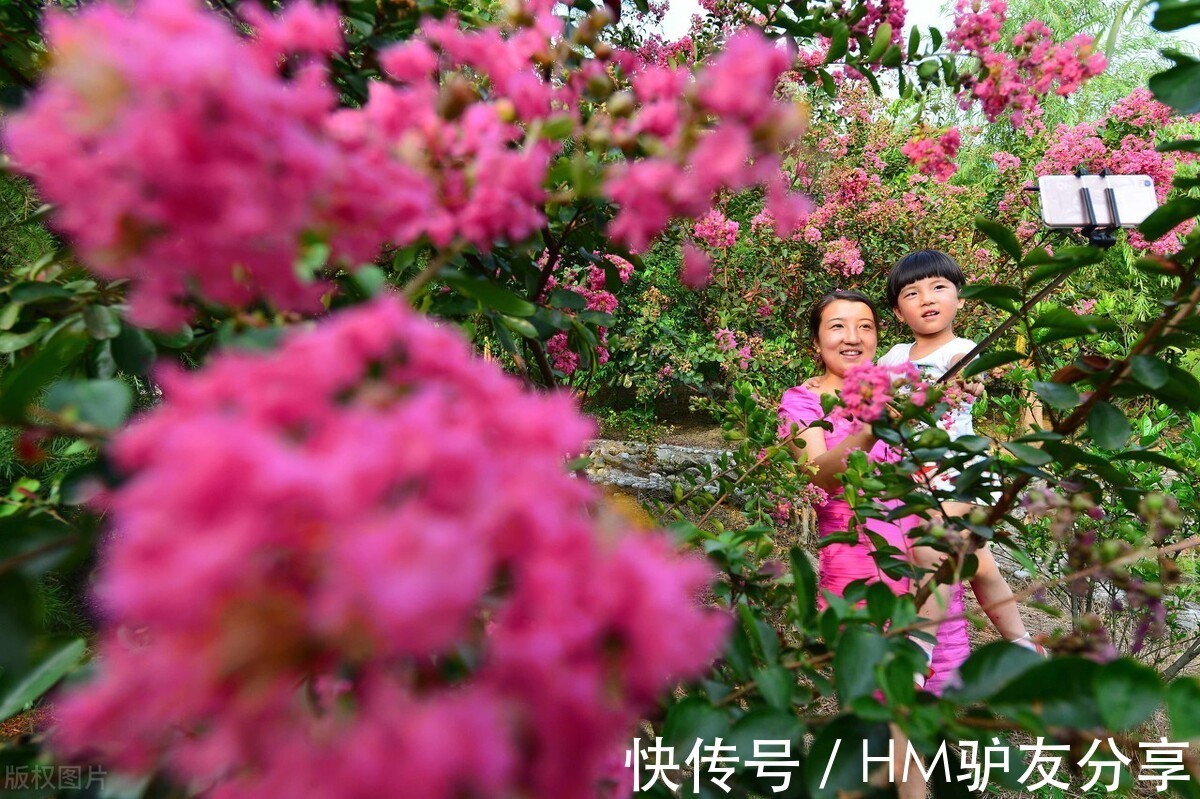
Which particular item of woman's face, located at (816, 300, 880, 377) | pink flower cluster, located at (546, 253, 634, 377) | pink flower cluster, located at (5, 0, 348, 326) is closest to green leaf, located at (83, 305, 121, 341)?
pink flower cluster, located at (5, 0, 348, 326)

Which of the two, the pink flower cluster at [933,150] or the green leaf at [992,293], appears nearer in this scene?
the green leaf at [992,293]

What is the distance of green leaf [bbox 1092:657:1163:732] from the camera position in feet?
1.59

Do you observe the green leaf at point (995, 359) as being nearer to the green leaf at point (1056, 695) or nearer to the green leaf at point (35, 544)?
the green leaf at point (1056, 695)

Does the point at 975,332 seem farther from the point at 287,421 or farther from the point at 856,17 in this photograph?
the point at 287,421

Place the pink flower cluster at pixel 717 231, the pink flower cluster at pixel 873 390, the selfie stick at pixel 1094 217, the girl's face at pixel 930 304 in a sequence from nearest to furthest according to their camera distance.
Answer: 1. the pink flower cluster at pixel 873 390
2. the selfie stick at pixel 1094 217
3. the girl's face at pixel 930 304
4. the pink flower cluster at pixel 717 231

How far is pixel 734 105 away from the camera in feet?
1.50

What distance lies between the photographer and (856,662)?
680 millimetres

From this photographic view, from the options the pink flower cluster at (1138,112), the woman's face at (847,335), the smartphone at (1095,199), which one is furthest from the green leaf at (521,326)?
the pink flower cluster at (1138,112)

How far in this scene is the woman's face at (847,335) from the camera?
236cm

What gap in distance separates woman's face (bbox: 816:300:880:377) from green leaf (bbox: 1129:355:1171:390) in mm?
1410

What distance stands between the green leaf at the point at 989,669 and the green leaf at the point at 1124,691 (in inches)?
3.1

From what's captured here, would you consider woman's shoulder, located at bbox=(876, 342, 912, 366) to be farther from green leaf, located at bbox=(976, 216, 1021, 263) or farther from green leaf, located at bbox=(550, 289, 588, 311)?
green leaf, located at bbox=(550, 289, 588, 311)

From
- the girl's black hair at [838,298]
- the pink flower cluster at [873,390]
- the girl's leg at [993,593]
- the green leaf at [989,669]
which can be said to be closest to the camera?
the green leaf at [989,669]

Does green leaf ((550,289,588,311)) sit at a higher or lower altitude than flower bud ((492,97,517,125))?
higher
